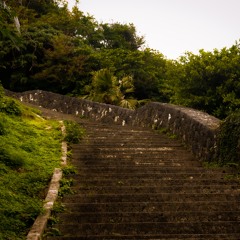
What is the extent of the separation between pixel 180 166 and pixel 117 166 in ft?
5.03

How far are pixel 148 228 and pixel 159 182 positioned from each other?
2018 millimetres

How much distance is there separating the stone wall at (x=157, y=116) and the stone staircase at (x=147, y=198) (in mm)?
609

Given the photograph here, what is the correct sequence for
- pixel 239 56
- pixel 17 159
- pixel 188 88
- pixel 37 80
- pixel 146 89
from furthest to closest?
pixel 146 89 < pixel 37 80 < pixel 188 88 < pixel 239 56 < pixel 17 159

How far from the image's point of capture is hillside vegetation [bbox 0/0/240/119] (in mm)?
14039

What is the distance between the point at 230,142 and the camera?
27.3ft

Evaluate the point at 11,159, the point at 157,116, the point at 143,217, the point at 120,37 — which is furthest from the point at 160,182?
the point at 120,37

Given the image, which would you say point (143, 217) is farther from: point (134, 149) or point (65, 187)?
point (134, 149)

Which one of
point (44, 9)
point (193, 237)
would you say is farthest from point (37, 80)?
point (193, 237)

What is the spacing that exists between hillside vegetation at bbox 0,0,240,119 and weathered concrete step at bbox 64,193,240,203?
22.6 feet

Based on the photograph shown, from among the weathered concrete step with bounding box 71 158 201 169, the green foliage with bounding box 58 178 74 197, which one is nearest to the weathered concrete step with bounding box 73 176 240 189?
the green foliage with bounding box 58 178 74 197

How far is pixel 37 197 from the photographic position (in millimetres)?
6484

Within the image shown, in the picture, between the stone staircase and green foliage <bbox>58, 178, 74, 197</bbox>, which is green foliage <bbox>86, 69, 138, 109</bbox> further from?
green foliage <bbox>58, 178, 74, 197</bbox>

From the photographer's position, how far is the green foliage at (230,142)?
26.6 feet

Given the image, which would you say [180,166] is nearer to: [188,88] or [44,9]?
[188,88]
